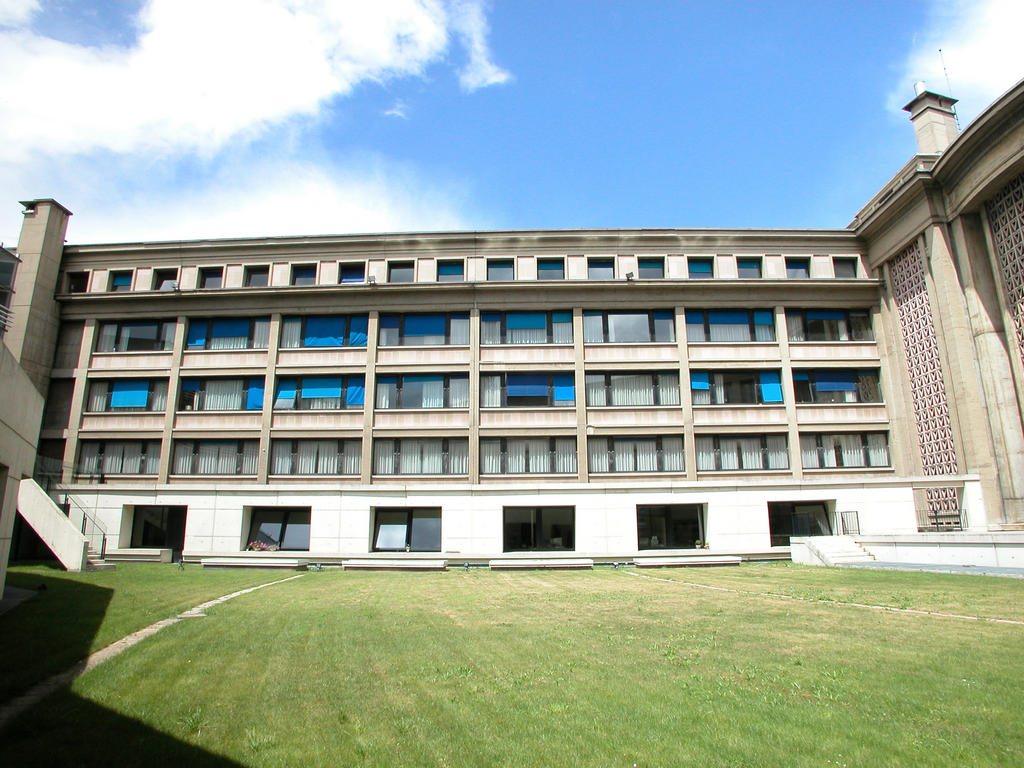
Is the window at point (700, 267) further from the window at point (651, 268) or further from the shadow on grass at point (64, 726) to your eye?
the shadow on grass at point (64, 726)

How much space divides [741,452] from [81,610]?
97.6 ft

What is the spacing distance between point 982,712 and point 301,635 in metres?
9.60

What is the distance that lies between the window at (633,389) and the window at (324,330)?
12.9 metres

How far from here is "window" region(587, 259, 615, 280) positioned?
3675 centimetres

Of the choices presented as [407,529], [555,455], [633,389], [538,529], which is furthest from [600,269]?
[407,529]

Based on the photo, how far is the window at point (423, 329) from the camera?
3612cm

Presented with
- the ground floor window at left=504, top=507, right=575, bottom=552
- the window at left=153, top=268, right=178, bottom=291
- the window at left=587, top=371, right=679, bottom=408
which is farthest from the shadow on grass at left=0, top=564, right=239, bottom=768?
the window at left=153, top=268, right=178, bottom=291

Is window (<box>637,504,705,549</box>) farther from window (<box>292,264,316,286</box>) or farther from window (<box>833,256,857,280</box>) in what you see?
window (<box>292,264,316,286</box>)

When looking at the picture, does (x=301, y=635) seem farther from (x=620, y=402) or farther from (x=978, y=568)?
(x=620, y=402)

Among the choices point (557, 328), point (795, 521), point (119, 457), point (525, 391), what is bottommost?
point (795, 521)

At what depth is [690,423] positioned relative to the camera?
34.7 meters

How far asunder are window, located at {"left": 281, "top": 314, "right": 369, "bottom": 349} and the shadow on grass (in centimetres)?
2587

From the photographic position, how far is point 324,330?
36625 mm

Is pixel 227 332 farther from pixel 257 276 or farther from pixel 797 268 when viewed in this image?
pixel 797 268
